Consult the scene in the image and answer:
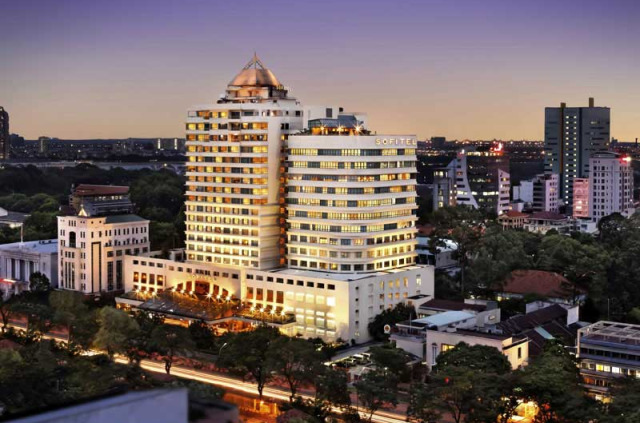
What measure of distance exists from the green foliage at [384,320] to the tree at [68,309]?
15321mm

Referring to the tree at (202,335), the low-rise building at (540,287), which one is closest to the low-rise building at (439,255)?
the low-rise building at (540,287)

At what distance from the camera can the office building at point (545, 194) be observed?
373ft

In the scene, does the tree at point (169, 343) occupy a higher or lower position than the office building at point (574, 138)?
lower

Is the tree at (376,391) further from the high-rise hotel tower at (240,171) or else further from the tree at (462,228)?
the tree at (462,228)

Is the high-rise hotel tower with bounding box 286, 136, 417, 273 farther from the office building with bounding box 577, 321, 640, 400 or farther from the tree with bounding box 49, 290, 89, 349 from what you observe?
the office building with bounding box 577, 321, 640, 400

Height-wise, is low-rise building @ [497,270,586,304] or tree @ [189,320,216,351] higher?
low-rise building @ [497,270,586,304]

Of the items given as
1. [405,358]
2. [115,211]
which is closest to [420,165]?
[115,211]

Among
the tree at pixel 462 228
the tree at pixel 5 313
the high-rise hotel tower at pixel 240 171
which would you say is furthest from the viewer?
the tree at pixel 462 228

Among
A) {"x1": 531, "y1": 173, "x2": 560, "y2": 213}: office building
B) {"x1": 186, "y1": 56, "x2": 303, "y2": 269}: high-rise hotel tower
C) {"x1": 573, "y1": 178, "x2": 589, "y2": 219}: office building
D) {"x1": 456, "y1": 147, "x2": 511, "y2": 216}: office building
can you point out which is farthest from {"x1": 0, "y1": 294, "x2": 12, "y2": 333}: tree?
{"x1": 531, "y1": 173, "x2": 560, "y2": 213}: office building

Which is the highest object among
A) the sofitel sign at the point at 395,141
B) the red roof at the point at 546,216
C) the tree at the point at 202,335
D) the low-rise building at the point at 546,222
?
the sofitel sign at the point at 395,141

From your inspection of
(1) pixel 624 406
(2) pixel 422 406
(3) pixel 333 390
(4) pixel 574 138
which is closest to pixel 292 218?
(3) pixel 333 390

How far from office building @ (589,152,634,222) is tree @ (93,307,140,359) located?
69.2m

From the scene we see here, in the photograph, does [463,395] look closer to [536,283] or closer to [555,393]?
[555,393]

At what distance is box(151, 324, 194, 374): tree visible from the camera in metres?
38.9
